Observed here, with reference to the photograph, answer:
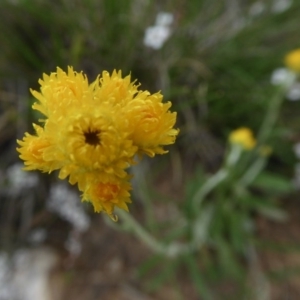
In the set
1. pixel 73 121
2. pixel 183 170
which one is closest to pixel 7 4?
pixel 183 170

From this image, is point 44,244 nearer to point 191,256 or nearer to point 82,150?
point 191,256

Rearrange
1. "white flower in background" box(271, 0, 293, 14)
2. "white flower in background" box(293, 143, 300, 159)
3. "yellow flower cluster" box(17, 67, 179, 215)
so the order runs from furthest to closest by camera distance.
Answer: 1. "white flower in background" box(271, 0, 293, 14)
2. "white flower in background" box(293, 143, 300, 159)
3. "yellow flower cluster" box(17, 67, 179, 215)

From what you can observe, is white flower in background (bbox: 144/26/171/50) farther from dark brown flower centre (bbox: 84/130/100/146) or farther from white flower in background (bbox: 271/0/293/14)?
dark brown flower centre (bbox: 84/130/100/146)

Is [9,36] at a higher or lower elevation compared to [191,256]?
higher

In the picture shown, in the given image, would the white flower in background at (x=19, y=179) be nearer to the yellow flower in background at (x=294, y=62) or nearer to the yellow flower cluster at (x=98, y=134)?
the yellow flower in background at (x=294, y=62)

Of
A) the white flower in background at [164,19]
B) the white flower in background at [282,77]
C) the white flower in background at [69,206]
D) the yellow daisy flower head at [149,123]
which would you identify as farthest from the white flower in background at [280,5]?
the yellow daisy flower head at [149,123]

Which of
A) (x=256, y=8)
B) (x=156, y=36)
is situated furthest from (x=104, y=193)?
(x=256, y=8)

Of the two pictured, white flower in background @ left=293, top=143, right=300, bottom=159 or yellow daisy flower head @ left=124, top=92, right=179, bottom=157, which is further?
white flower in background @ left=293, top=143, right=300, bottom=159

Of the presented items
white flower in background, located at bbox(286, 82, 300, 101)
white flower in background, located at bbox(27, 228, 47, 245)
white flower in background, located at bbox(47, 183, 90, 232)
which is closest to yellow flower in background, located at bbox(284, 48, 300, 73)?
white flower in background, located at bbox(286, 82, 300, 101)
